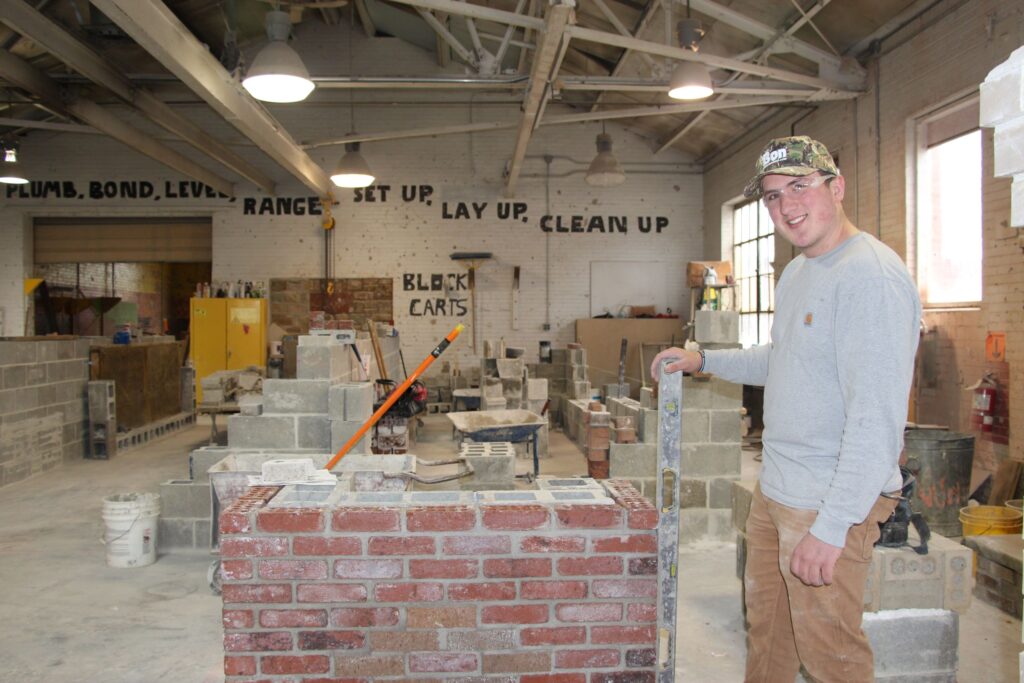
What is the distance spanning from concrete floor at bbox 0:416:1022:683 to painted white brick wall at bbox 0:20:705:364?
24.4ft

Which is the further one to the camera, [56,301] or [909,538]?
[56,301]

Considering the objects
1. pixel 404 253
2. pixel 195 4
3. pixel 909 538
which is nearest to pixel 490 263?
pixel 404 253

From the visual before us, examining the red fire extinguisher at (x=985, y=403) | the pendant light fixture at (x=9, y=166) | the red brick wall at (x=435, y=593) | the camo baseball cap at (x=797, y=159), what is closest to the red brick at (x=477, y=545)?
the red brick wall at (x=435, y=593)

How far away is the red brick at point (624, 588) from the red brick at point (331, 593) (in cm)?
76

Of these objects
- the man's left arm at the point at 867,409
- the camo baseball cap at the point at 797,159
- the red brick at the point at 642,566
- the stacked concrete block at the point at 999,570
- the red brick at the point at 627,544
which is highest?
the camo baseball cap at the point at 797,159

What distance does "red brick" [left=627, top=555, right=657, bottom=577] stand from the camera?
2381 millimetres

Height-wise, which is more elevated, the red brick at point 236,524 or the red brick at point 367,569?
the red brick at point 236,524

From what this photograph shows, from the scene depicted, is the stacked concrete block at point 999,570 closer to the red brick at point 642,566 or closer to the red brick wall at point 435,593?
the red brick at point 642,566

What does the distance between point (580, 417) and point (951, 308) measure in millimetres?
4349

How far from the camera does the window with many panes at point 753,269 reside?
1069 cm

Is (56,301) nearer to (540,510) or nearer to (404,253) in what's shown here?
(404,253)

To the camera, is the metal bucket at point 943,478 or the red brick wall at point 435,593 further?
the metal bucket at point 943,478

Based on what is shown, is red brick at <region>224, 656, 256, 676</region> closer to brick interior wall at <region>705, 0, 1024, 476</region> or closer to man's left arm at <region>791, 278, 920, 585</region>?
man's left arm at <region>791, 278, 920, 585</region>

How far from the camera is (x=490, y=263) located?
1300 centimetres
